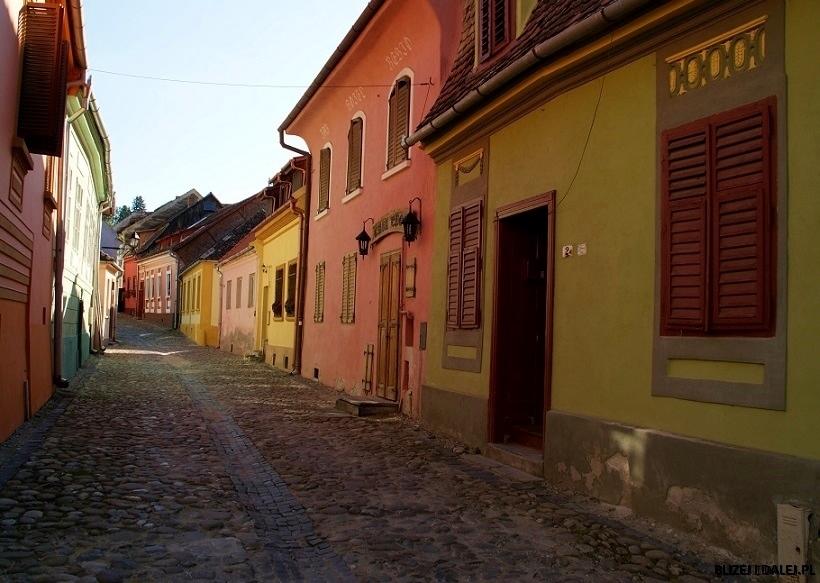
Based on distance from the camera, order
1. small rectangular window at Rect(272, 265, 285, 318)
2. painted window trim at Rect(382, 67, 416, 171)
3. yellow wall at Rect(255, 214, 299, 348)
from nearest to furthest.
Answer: painted window trim at Rect(382, 67, 416, 171) → yellow wall at Rect(255, 214, 299, 348) → small rectangular window at Rect(272, 265, 285, 318)

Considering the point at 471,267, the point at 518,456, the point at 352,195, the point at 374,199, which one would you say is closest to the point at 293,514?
the point at 518,456

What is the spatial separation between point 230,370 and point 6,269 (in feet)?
40.3

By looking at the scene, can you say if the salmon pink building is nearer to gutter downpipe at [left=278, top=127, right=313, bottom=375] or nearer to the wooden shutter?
gutter downpipe at [left=278, top=127, right=313, bottom=375]

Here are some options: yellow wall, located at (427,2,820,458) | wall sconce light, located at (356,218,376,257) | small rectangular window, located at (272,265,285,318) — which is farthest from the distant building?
yellow wall, located at (427,2,820,458)

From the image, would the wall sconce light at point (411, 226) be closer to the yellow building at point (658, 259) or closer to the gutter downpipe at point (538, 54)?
the gutter downpipe at point (538, 54)

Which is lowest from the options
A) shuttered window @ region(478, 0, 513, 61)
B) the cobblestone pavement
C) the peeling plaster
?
the cobblestone pavement

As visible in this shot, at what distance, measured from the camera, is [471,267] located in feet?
27.3

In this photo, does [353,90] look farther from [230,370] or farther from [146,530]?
[146,530]

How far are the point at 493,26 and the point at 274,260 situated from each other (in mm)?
14696

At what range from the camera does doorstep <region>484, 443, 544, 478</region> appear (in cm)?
664

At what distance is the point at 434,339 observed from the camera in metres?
9.25

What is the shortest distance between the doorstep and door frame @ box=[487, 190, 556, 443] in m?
0.16

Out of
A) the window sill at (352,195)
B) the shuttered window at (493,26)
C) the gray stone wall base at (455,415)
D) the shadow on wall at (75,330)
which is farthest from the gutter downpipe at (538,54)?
the shadow on wall at (75,330)

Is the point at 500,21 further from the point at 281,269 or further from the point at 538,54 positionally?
the point at 281,269
